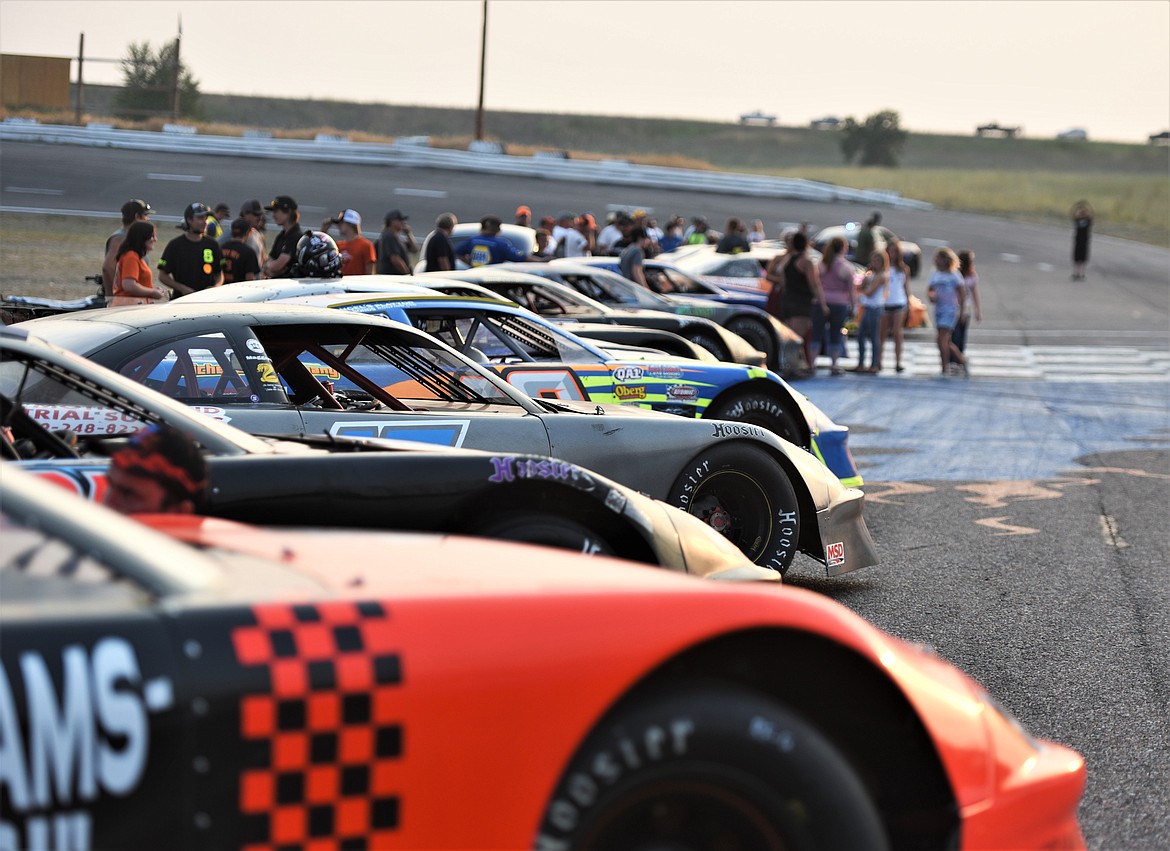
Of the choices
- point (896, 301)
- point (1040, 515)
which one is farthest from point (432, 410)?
point (896, 301)

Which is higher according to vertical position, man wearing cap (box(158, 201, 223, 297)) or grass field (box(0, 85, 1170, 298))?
grass field (box(0, 85, 1170, 298))

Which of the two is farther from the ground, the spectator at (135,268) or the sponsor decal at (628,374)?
the spectator at (135,268)

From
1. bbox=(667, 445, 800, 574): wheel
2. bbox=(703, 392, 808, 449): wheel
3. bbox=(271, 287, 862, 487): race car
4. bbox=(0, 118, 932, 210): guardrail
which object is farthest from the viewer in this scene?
bbox=(0, 118, 932, 210): guardrail

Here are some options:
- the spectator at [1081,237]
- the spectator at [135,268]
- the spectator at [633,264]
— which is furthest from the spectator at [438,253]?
the spectator at [1081,237]

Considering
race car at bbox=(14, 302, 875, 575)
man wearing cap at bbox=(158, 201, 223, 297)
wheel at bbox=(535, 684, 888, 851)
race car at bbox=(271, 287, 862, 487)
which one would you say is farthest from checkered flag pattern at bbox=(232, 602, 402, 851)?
man wearing cap at bbox=(158, 201, 223, 297)

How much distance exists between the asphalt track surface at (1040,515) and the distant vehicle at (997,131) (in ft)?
267

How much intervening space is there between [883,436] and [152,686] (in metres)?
11.0

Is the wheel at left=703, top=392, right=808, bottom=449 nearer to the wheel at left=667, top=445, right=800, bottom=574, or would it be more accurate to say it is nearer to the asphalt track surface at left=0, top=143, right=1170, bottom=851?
the asphalt track surface at left=0, top=143, right=1170, bottom=851

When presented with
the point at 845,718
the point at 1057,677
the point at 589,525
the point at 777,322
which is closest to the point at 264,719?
the point at 845,718

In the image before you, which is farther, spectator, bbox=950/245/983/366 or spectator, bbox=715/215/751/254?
spectator, bbox=715/215/751/254

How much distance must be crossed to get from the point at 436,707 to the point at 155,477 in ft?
3.40

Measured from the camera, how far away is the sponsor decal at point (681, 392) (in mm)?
8883

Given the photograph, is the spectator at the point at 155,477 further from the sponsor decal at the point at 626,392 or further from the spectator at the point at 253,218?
the spectator at the point at 253,218

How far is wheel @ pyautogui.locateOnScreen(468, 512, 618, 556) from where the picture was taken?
3918 mm
